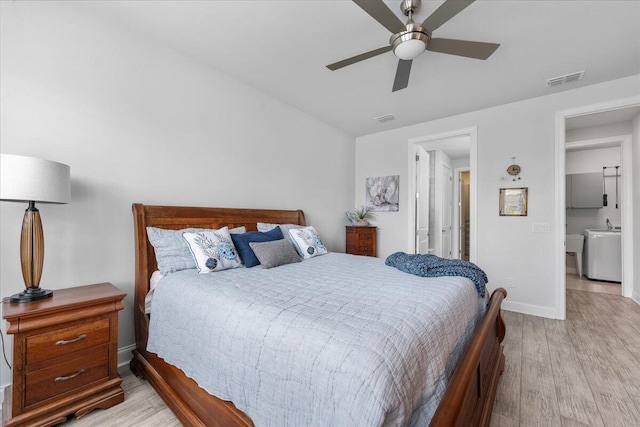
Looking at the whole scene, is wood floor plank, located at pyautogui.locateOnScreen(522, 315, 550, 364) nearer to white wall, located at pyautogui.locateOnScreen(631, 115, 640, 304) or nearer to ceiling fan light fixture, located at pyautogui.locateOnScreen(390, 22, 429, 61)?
white wall, located at pyautogui.locateOnScreen(631, 115, 640, 304)

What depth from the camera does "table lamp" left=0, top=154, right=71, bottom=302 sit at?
1.43 metres

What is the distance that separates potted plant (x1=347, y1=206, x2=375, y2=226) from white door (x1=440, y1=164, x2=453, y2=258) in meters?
1.64

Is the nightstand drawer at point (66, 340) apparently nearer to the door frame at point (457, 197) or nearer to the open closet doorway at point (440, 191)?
the open closet doorway at point (440, 191)

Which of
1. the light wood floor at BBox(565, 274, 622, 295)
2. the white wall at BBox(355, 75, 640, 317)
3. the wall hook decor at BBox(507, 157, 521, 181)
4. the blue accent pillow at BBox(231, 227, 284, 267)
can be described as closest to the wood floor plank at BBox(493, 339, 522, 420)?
the white wall at BBox(355, 75, 640, 317)

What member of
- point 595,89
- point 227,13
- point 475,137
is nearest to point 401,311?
point 227,13

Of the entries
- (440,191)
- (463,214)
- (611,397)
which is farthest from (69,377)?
(463,214)

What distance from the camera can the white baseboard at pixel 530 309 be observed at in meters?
3.28

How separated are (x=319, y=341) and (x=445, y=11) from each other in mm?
1931

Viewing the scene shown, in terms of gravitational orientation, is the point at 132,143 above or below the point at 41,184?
above

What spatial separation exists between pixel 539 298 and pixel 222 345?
12.7 ft

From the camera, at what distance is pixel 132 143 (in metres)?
2.25

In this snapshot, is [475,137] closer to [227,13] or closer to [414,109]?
[414,109]

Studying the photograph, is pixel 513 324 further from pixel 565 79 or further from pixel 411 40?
pixel 411 40

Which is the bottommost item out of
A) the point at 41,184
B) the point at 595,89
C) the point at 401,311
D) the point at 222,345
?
the point at 222,345
